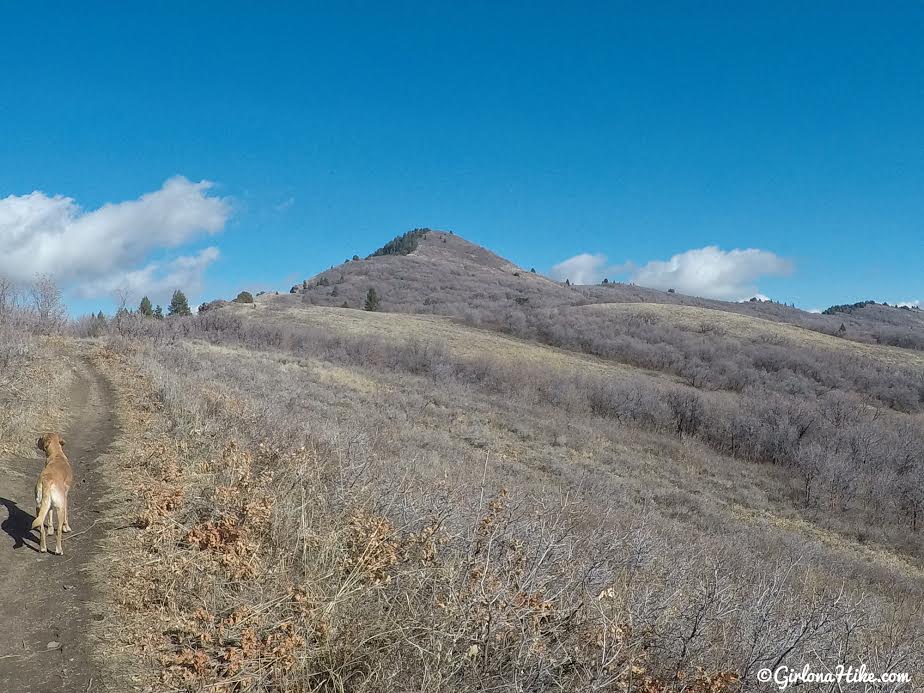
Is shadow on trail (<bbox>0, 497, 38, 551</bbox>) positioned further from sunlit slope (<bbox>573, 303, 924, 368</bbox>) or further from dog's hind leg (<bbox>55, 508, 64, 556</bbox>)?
sunlit slope (<bbox>573, 303, 924, 368</bbox>)

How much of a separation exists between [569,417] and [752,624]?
21927 millimetres

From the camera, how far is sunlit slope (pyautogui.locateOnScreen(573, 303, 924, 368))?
48.2m

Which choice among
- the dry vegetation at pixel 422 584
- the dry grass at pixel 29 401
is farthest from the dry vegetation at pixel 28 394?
the dry vegetation at pixel 422 584

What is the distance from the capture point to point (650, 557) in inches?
237

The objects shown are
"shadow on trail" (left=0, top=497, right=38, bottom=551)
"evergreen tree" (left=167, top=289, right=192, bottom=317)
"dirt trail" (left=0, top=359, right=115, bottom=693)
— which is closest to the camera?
"dirt trail" (left=0, top=359, right=115, bottom=693)

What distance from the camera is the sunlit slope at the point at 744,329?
48.2 meters

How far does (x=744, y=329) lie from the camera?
55406 millimetres

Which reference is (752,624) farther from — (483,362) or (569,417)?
(483,362)

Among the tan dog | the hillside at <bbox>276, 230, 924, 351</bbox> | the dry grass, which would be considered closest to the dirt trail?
the tan dog

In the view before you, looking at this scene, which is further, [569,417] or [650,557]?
[569,417]

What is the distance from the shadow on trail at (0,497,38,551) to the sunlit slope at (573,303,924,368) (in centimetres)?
5534

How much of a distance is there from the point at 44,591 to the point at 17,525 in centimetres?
172

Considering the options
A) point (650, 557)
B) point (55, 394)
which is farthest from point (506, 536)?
point (55, 394)

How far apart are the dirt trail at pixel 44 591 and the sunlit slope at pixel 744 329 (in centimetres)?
5495
